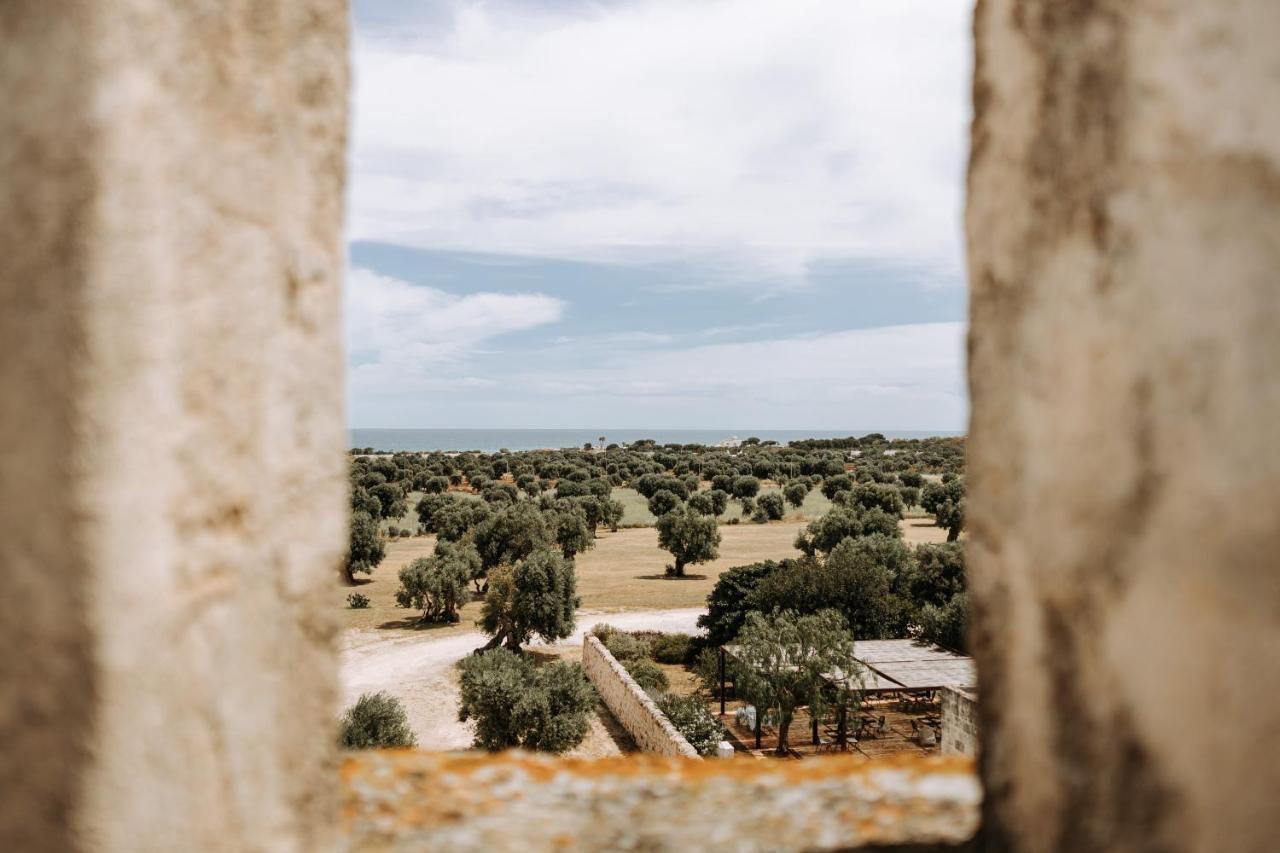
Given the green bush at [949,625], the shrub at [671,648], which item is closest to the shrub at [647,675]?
the shrub at [671,648]

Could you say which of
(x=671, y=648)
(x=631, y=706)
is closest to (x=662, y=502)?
(x=671, y=648)

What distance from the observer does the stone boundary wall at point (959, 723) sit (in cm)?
1102

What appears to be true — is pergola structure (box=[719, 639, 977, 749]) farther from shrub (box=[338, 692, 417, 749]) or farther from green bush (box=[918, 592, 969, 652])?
shrub (box=[338, 692, 417, 749])

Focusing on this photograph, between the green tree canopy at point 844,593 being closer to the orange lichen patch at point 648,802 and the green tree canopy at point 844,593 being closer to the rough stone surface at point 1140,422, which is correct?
the orange lichen patch at point 648,802

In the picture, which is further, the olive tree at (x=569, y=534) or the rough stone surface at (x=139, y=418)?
the olive tree at (x=569, y=534)

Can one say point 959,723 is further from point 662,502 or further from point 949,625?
point 662,502

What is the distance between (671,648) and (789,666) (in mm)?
7912

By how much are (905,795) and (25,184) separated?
311cm

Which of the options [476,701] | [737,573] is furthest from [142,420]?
[737,573]

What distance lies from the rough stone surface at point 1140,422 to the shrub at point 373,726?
1640 cm

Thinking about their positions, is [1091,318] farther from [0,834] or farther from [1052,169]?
[0,834]

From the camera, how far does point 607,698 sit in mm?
22156

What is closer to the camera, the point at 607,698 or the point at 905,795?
the point at 905,795

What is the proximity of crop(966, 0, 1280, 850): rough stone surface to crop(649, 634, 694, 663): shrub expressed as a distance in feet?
84.1
